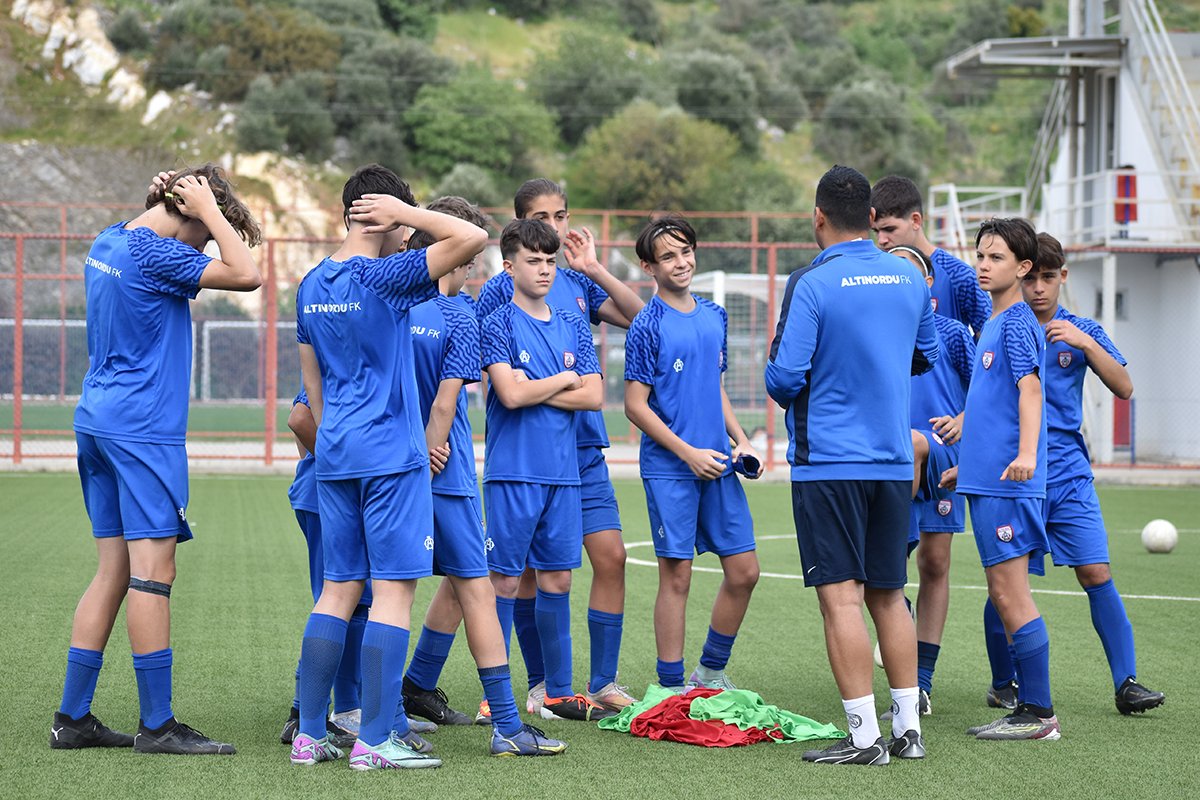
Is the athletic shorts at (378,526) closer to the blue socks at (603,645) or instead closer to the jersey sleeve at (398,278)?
the jersey sleeve at (398,278)

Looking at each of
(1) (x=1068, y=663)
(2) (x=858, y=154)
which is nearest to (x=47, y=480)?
(1) (x=1068, y=663)

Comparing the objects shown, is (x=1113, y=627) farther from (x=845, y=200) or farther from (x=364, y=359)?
(x=364, y=359)

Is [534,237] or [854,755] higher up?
[534,237]

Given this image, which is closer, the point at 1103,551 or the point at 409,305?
the point at 409,305

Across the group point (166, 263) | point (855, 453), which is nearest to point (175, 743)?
point (166, 263)

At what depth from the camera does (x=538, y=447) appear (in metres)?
5.67

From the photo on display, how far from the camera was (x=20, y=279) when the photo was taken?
17.9 m

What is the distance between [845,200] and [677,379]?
3.96 ft

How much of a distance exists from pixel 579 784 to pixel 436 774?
1.66 feet

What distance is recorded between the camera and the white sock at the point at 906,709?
5020mm

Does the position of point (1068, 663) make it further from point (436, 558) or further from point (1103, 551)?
point (436, 558)

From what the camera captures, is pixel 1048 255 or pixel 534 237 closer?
pixel 534 237

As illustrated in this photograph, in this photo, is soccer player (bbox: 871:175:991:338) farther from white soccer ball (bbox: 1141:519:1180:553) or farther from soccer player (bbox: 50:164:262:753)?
white soccer ball (bbox: 1141:519:1180:553)

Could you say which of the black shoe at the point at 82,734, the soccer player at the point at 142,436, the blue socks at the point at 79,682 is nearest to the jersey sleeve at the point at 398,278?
the soccer player at the point at 142,436
